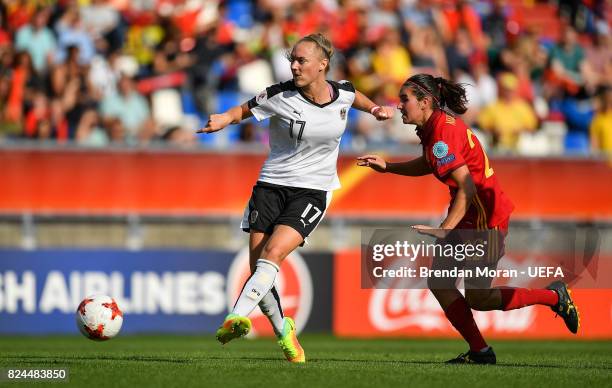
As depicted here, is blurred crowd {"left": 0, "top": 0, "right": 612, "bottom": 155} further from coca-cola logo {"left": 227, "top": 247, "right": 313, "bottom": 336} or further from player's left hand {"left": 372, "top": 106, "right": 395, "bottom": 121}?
player's left hand {"left": 372, "top": 106, "right": 395, "bottom": 121}

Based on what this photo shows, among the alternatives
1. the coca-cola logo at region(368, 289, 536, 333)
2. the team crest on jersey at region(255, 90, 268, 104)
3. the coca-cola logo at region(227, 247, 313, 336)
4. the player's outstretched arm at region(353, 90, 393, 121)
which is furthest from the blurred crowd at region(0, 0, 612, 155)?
the team crest on jersey at region(255, 90, 268, 104)

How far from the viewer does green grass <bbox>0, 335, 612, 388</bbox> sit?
8.27m

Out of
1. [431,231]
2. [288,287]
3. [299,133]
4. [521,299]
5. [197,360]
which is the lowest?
[288,287]

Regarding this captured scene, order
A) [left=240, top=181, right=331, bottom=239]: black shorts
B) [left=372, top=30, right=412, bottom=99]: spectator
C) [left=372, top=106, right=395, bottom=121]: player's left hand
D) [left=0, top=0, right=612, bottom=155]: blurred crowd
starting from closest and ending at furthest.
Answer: [left=240, top=181, right=331, bottom=239]: black shorts → [left=372, top=106, right=395, bottom=121]: player's left hand → [left=0, top=0, right=612, bottom=155]: blurred crowd → [left=372, top=30, right=412, bottom=99]: spectator

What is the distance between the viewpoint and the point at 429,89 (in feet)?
31.1

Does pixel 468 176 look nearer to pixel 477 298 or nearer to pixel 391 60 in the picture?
pixel 477 298

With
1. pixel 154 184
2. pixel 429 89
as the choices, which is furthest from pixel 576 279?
pixel 154 184

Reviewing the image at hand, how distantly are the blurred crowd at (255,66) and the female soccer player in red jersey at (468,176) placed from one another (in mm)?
7043

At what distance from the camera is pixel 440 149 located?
30.0 feet

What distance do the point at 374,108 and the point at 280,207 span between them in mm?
1170

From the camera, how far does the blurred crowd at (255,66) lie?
1709 centimetres

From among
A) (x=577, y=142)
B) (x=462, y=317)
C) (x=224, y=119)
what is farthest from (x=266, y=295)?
(x=577, y=142)

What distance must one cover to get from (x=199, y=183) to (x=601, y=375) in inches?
326
